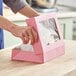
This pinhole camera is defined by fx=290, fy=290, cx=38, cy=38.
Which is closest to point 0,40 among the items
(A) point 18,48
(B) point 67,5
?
(A) point 18,48

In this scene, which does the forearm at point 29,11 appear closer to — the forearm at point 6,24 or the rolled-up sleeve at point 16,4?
the rolled-up sleeve at point 16,4

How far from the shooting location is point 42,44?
1231 mm

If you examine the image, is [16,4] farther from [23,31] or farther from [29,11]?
[23,31]

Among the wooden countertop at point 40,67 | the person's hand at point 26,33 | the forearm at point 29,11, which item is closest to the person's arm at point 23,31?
the person's hand at point 26,33

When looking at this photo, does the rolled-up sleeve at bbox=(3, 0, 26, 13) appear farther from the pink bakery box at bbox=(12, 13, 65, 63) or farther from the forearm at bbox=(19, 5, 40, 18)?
the pink bakery box at bbox=(12, 13, 65, 63)

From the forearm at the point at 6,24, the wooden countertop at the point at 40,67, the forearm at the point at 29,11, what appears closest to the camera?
the wooden countertop at the point at 40,67

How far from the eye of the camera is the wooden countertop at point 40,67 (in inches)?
43.8

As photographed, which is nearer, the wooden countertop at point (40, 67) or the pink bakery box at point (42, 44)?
the wooden countertop at point (40, 67)

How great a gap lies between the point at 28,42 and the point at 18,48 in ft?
0.35

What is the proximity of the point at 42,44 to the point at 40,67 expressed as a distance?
103 millimetres

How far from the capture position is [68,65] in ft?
3.96

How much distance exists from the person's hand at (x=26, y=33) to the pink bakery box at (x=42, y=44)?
0.02 meters

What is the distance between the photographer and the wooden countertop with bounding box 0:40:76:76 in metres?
1.11

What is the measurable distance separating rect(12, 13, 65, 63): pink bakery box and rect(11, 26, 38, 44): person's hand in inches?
0.8
